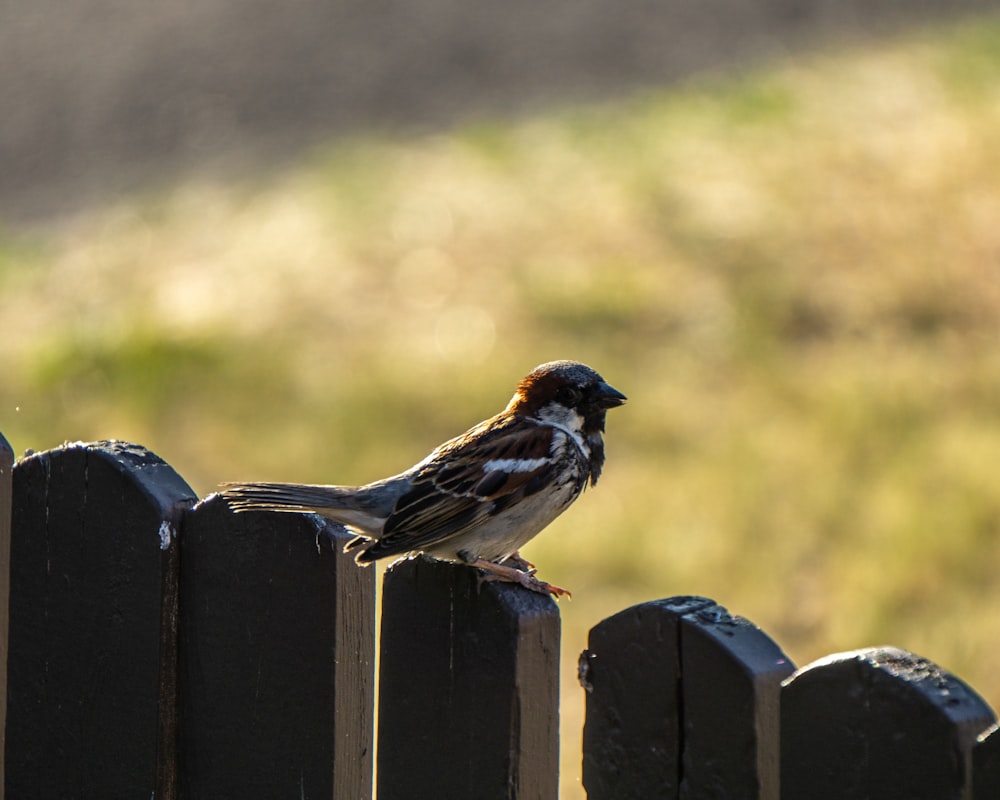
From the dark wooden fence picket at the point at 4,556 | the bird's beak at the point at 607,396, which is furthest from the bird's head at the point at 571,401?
the dark wooden fence picket at the point at 4,556

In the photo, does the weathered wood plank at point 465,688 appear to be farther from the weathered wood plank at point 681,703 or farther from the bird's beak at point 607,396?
the bird's beak at point 607,396

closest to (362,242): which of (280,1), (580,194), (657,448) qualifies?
(580,194)

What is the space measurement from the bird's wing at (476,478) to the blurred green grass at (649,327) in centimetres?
229

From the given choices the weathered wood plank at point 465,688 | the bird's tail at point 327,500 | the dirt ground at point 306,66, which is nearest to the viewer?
the weathered wood plank at point 465,688

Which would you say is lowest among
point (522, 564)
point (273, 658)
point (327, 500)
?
point (273, 658)

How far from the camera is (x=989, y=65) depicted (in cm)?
980

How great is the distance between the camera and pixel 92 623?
2117 mm

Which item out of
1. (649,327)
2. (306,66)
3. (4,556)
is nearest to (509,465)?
(4,556)

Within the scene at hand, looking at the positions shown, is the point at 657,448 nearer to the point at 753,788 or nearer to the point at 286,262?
the point at 286,262

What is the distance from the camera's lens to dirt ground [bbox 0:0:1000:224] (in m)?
9.96

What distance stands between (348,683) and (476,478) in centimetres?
65

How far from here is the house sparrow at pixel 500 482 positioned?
95.9 inches

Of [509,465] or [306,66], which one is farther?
[306,66]

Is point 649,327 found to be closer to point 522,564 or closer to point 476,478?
point 476,478
